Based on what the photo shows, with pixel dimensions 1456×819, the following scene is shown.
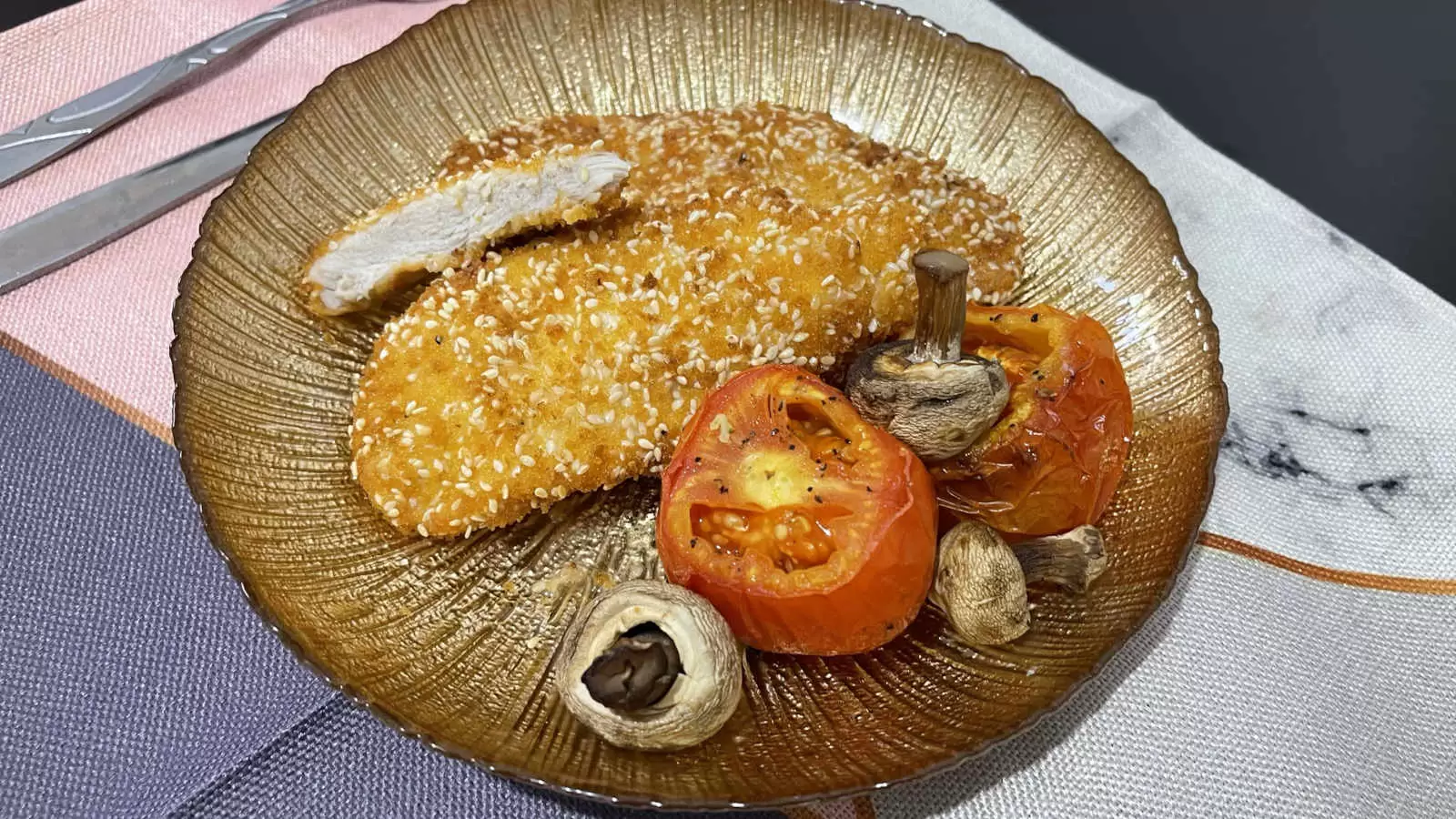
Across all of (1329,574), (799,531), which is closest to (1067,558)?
(799,531)

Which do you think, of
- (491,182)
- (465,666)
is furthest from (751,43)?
(465,666)

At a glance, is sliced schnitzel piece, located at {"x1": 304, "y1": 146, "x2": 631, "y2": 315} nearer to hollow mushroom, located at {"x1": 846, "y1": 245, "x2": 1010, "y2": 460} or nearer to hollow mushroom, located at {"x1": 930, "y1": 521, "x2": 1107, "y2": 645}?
hollow mushroom, located at {"x1": 846, "y1": 245, "x2": 1010, "y2": 460}

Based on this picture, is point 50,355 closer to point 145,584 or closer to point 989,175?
point 145,584

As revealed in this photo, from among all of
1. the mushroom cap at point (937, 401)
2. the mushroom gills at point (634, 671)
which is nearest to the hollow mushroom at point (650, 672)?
the mushroom gills at point (634, 671)

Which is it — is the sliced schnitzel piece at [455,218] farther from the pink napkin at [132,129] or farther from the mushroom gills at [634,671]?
the mushroom gills at [634,671]

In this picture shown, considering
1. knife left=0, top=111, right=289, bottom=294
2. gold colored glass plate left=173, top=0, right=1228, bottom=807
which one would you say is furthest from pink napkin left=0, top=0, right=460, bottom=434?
gold colored glass plate left=173, top=0, right=1228, bottom=807
